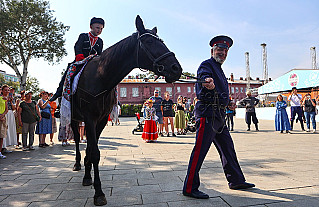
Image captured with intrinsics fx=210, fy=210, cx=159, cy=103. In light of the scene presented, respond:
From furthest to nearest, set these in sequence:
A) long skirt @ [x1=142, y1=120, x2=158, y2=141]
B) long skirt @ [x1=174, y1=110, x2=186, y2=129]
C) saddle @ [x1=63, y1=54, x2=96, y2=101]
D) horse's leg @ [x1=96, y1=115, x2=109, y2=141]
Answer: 1. long skirt @ [x1=174, y1=110, x2=186, y2=129]
2. long skirt @ [x1=142, y1=120, x2=158, y2=141]
3. horse's leg @ [x1=96, y1=115, x2=109, y2=141]
4. saddle @ [x1=63, y1=54, x2=96, y2=101]

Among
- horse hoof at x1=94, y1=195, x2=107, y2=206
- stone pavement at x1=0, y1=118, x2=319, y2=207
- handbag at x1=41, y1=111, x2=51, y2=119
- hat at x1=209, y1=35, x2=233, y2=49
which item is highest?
hat at x1=209, y1=35, x2=233, y2=49

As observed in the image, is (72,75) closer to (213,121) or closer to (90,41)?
(90,41)

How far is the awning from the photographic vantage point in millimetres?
22188

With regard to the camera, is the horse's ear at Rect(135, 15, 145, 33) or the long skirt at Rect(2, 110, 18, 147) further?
the long skirt at Rect(2, 110, 18, 147)

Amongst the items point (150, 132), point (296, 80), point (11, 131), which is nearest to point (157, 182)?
point (150, 132)

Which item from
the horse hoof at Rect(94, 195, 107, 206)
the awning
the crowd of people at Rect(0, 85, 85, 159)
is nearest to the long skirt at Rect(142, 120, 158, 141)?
the crowd of people at Rect(0, 85, 85, 159)

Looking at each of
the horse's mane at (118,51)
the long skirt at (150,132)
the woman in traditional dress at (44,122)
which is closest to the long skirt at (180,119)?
the long skirt at (150,132)

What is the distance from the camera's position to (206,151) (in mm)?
2809

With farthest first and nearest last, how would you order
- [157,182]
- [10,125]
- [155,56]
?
[10,125], [157,182], [155,56]

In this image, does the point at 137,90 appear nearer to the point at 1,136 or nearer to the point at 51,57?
the point at 51,57

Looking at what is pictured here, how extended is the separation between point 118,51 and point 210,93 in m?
1.35

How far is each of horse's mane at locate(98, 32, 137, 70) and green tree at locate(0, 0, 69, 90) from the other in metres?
28.3

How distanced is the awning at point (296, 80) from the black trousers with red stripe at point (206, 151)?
2390 centimetres

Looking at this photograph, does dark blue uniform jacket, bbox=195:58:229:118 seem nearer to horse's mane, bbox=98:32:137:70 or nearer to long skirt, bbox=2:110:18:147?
horse's mane, bbox=98:32:137:70
